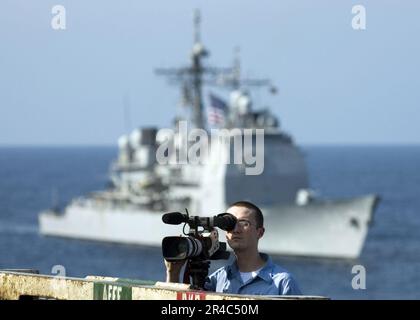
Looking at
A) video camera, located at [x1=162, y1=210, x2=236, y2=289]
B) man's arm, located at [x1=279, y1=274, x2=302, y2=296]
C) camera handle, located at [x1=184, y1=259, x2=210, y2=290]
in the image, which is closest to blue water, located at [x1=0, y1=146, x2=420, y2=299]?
man's arm, located at [x1=279, y1=274, x2=302, y2=296]

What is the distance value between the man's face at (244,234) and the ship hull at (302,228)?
4578cm

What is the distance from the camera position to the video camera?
688 cm

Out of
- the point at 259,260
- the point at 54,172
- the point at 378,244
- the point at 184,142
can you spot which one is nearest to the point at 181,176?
the point at 184,142

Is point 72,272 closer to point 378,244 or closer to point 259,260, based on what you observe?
point 378,244

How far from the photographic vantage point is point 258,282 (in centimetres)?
738

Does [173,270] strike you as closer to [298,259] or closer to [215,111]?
[215,111]

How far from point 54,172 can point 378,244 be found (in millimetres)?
95848

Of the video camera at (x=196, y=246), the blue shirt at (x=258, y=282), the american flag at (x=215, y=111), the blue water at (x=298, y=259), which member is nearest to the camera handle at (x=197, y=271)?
the video camera at (x=196, y=246)

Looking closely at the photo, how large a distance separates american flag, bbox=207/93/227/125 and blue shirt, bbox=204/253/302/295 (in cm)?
4632

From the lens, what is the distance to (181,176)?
61188 mm

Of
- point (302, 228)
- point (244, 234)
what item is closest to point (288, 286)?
point (244, 234)

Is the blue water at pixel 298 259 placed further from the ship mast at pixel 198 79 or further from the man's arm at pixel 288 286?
the man's arm at pixel 288 286

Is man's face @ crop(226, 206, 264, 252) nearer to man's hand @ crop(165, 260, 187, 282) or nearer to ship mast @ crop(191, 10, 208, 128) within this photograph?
man's hand @ crop(165, 260, 187, 282)

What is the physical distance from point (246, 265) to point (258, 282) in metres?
0.11
